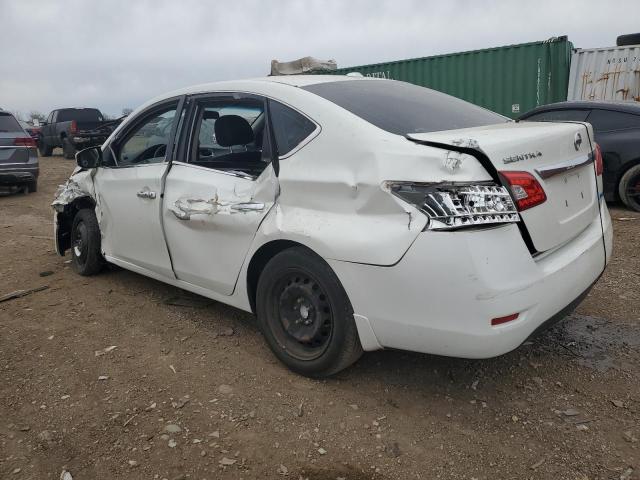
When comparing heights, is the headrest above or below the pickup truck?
below

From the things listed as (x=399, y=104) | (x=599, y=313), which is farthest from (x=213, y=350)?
(x=599, y=313)

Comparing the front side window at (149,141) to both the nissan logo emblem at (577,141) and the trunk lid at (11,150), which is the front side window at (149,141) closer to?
the nissan logo emblem at (577,141)

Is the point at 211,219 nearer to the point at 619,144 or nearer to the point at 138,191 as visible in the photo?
the point at 138,191

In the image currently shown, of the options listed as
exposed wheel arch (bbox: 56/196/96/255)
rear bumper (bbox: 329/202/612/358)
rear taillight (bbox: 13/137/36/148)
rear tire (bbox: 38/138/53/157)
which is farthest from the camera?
rear tire (bbox: 38/138/53/157)

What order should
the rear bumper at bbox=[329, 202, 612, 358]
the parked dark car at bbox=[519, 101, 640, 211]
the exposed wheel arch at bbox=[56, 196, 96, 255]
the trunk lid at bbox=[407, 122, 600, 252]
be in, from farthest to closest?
1. the parked dark car at bbox=[519, 101, 640, 211]
2. the exposed wheel arch at bbox=[56, 196, 96, 255]
3. the trunk lid at bbox=[407, 122, 600, 252]
4. the rear bumper at bbox=[329, 202, 612, 358]

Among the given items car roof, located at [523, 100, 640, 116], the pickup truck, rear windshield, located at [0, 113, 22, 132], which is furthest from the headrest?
the pickup truck

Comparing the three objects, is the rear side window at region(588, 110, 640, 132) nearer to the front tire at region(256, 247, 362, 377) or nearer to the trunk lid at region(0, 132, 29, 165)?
the front tire at region(256, 247, 362, 377)

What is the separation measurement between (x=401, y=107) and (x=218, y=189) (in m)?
1.17

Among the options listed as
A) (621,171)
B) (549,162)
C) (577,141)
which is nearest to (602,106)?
(621,171)

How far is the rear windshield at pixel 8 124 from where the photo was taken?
34.2 ft

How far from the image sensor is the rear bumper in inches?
85.5

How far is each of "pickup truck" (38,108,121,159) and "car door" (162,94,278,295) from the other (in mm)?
14796

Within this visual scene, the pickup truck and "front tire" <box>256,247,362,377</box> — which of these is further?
the pickup truck

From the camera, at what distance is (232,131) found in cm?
318
